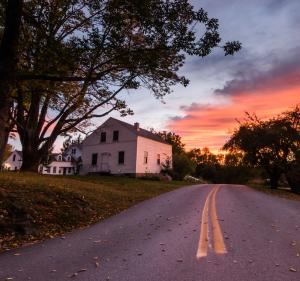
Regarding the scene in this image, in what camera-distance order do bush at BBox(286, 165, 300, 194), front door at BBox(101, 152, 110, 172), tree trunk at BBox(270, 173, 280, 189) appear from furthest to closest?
front door at BBox(101, 152, 110, 172) → tree trunk at BBox(270, 173, 280, 189) → bush at BBox(286, 165, 300, 194)

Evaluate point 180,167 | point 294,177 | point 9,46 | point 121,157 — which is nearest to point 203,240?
point 9,46

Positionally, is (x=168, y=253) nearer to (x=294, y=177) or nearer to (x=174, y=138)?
(x=294, y=177)

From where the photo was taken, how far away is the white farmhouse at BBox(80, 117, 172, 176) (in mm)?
46125

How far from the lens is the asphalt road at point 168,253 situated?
5621mm

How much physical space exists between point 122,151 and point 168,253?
4051 cm

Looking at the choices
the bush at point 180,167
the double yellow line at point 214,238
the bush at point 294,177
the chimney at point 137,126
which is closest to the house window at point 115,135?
the chimney at point 137,126

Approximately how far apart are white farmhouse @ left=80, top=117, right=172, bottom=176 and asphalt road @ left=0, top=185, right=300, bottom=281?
115ft

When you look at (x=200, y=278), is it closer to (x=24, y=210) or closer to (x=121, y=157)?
(x=24, y=210)

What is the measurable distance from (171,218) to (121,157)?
3557 centimetres

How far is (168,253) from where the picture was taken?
6898 mm

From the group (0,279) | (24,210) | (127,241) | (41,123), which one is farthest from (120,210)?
(41,123)

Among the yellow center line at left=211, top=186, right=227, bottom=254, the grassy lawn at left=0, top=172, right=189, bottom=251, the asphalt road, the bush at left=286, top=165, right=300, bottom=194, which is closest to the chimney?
Result: the bush at left=286, top=165, right=300, bottom=194

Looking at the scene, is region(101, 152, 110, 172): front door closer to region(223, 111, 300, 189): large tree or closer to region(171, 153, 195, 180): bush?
region(171, 153, 195, 180): bush

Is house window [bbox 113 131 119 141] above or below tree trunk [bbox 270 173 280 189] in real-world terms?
above
